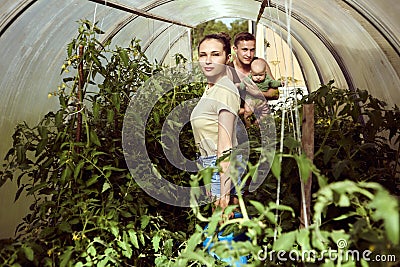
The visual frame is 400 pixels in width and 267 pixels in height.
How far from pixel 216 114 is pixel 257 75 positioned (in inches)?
80.1

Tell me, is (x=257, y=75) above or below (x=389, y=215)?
above

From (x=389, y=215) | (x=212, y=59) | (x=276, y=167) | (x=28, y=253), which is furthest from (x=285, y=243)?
(x=212, y=59)

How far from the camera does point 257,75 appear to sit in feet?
15.2

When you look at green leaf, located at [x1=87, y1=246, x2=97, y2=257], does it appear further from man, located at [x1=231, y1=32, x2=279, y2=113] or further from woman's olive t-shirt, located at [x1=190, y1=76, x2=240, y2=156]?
man, located at [x1=231, y1=32, x2=279, y2=113]

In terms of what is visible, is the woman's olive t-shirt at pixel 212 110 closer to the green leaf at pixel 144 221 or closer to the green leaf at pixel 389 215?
the green leaf at pixel 144 221

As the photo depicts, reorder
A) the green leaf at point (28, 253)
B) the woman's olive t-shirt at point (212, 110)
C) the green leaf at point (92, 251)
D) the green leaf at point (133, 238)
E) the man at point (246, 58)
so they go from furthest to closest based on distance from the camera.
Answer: the man at point (246, 58)
the woman's olive t-shirt at point (212, 110)
the green leaf at point (133, 238)
the green leaf at point (92, 251)
the green leaf at point (28, 253)

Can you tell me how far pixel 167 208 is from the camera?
2654 millimetres

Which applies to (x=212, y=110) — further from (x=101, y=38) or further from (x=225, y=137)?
(x=101, y=38)

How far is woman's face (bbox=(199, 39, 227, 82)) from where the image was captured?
9.10ft

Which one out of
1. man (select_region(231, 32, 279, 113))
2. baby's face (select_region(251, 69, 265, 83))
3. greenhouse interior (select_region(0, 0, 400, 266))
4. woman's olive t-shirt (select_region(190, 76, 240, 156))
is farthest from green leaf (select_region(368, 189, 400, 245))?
baby's face (select_region(251, 69, 265, 83))

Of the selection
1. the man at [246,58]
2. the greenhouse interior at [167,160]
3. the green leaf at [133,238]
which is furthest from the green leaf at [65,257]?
the man at [246,58]

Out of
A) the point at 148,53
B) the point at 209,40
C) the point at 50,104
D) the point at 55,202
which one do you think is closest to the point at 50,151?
the point at 55,202

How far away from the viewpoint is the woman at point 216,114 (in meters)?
2.49

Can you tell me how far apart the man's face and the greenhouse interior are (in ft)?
1.34
